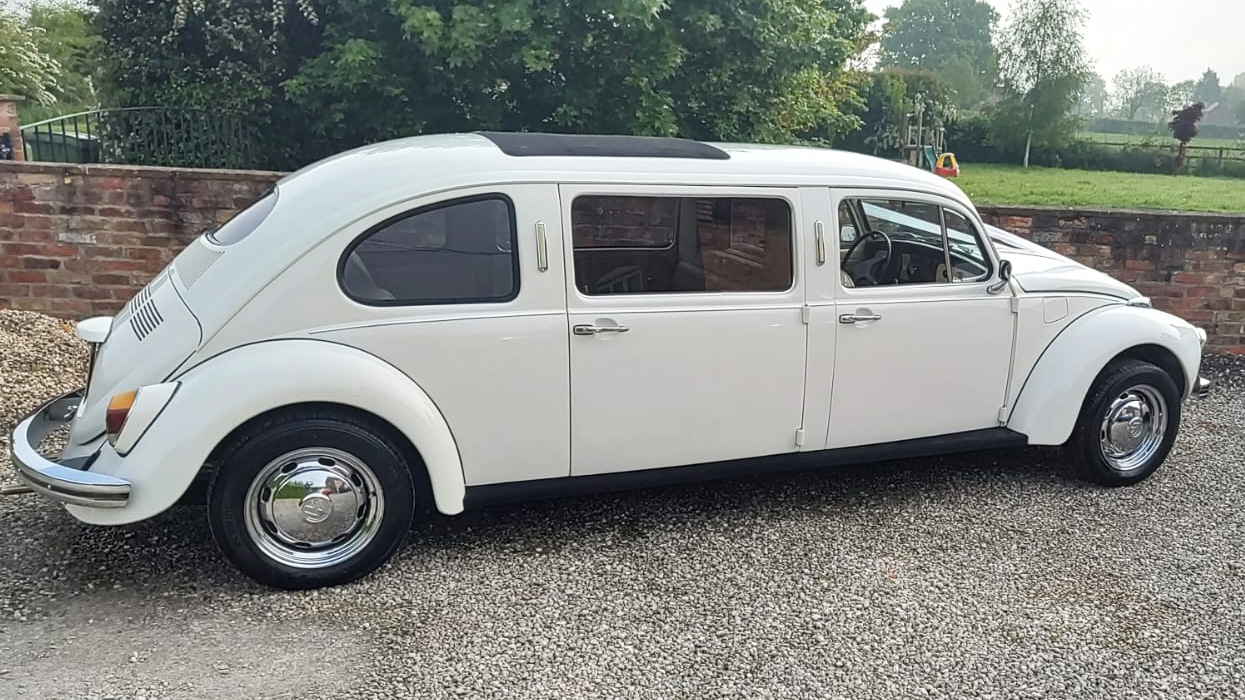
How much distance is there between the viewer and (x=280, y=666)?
312cm

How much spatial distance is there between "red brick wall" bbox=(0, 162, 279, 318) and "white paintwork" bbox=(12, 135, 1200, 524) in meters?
2.99

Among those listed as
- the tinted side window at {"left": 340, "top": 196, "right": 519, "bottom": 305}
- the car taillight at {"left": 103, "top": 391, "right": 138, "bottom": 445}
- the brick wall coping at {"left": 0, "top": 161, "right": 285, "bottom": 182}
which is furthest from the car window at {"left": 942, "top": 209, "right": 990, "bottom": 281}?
the brick wall coping at {"left": 0, "top": 161, "right": 285, "bottom": 182}

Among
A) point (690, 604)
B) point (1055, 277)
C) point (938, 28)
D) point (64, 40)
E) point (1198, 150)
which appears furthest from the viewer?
point (938, 28)

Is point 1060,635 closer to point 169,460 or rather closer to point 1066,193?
point 169,460

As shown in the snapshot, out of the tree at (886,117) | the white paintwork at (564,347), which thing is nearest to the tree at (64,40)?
the white paintwork at (564,347)

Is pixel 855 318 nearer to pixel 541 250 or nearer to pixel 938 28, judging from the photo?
pixel 541 250

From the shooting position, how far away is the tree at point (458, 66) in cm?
804

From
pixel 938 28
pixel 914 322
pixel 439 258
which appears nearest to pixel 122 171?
pixel 439 258

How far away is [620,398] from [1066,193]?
20591 mm

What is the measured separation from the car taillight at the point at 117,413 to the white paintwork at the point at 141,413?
24 millimetres

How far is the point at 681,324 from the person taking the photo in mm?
3986

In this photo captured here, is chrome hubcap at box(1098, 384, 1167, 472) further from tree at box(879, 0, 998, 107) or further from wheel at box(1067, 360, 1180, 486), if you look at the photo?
tree at box(879, 0, 998, 107)

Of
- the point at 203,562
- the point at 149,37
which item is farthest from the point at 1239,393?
the point at 149,37

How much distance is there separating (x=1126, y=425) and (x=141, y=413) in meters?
4.68
